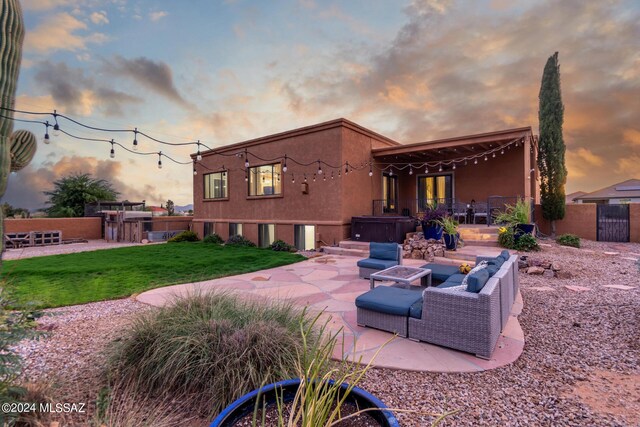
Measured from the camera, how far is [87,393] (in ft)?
7.58

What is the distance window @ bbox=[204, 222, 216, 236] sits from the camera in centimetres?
1568

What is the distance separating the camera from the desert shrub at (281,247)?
1191 cm

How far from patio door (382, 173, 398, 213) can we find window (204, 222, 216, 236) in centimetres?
875

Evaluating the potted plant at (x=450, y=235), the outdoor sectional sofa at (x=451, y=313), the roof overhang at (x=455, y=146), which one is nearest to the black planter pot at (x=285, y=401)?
the outdoor sectional sofa at (x=451, y=313)

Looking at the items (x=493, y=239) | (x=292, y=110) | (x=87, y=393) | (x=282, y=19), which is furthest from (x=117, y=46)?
(x=493, y=239)

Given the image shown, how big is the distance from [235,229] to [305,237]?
14.4 ft

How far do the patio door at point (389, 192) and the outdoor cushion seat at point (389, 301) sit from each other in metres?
9.24

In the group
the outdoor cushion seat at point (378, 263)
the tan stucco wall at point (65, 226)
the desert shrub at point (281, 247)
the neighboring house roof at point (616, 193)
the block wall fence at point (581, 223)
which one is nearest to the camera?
the outdoor cushion seat at point (378, 263)

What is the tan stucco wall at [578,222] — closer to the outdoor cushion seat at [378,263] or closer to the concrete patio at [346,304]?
the concrete patio at [346,304]

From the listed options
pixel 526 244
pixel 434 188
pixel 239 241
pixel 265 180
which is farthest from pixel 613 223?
pixel 239 241

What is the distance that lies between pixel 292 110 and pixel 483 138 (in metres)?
7.88

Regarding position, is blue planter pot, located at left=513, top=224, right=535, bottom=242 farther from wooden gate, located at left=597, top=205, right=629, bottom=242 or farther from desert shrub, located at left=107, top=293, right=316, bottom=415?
desert shrub, located at left=107, top=293, right=316, bottom=415

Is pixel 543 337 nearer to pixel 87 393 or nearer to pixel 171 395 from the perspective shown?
pixel 171 395

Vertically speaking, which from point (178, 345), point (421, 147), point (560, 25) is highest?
point (560, 25)
